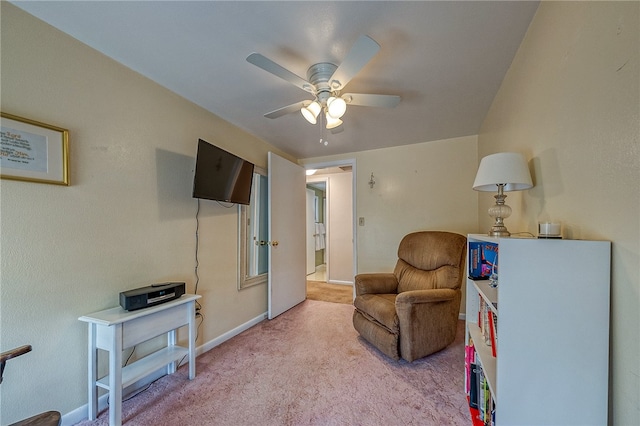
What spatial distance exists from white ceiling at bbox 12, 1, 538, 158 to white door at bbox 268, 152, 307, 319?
107cm

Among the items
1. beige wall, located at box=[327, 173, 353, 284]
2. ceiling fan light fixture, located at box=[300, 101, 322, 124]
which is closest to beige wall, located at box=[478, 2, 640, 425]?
ceiling fan light fixture, located at box=[300, 101, 322, 124]

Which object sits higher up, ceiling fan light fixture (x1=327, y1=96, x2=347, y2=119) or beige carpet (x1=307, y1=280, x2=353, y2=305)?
ceiling fan light fixture (x1=327, y1=96, x2=347, y2=119)

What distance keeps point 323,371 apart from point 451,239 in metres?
1.66

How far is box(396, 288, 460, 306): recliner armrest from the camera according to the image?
6.50ft

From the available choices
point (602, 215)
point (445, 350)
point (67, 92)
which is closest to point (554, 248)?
point (602, 215)

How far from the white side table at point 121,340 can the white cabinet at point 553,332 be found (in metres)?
1.86

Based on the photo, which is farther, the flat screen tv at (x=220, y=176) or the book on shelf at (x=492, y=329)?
the flat screen tv at (x=220, y=176)

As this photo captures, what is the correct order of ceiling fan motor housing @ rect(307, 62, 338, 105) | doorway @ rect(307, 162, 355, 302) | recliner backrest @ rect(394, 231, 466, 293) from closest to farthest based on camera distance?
ceiling fan motor housing @ rect(307, 62, 338, 105)
recliner backrest @ rect(394, 231, 466, 293)
doorway @ rect(307, 162, 355, 302)

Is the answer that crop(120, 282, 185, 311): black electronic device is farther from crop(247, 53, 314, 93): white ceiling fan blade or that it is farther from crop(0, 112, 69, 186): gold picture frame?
crop(247, 53, 314, 93): white ceiling fan blade

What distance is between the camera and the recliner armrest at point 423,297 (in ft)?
6.50

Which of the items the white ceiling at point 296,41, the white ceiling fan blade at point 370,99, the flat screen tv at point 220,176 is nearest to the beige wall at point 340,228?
the flat screen tv at point 220,176

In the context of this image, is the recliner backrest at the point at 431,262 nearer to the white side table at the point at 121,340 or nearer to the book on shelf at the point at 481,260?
the book on shelf at the point at 481,260

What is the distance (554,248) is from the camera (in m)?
0.88

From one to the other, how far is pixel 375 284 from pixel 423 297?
64 centimetres
